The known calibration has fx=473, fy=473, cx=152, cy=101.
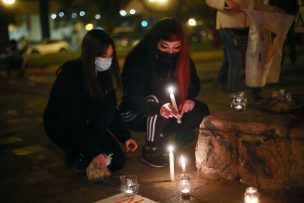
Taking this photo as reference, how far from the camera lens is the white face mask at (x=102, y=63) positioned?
4297 mm

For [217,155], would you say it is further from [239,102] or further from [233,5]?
[233,5]

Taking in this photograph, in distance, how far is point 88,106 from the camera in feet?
14.5

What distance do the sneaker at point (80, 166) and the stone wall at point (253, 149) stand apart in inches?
40.8

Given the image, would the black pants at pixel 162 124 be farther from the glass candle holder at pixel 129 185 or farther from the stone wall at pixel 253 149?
the glass candle holder at pixel 129 185

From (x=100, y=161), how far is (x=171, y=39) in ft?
4.48

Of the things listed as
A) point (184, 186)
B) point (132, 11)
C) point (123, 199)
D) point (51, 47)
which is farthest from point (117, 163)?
point (132, 11)

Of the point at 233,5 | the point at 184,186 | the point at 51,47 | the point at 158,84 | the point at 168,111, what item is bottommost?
the point at 51,47

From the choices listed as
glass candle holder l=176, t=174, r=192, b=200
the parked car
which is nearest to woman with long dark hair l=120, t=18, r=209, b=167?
glass candle holder l=176, t=174, r=192, b=200

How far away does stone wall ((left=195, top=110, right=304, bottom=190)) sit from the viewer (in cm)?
358

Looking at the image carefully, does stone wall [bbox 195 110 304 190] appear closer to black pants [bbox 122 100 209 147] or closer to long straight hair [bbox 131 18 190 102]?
black pants [bbox 122 100 209 147]

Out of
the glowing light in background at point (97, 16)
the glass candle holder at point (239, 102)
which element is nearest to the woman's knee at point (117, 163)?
the glass candle holder at point (239, 102)

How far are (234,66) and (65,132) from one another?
10.7 feet

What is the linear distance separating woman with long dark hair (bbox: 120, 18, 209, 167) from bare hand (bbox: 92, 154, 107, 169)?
656 millimetres

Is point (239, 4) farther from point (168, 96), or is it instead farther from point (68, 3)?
point (68, 3)
